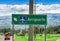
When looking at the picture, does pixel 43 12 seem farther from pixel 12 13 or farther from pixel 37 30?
pixel 12 13

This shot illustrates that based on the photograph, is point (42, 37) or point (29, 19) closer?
point (29, 19)

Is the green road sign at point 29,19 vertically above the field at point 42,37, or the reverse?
the green road sign at point 29,19

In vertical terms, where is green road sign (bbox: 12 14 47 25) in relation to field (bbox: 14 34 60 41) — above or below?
above

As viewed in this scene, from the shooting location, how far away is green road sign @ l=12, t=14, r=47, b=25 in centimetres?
340

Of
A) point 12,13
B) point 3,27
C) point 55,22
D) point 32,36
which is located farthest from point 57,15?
point 3,27

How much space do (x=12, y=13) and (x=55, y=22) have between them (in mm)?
1045

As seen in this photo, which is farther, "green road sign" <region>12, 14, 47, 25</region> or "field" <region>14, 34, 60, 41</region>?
"field" <region>14, 34, 60, 41</region>

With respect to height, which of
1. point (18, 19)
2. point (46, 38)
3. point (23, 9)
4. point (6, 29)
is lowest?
point (46, 38)

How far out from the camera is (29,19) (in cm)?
342

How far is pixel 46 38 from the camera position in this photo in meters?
3.68

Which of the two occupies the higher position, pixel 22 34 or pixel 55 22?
pixel 55 22

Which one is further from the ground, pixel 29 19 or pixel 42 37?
pixel 29 19

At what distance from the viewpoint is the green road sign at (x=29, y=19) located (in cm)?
340

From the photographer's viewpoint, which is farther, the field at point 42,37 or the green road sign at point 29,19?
the field at point 42,37
